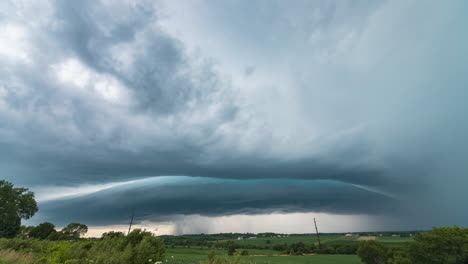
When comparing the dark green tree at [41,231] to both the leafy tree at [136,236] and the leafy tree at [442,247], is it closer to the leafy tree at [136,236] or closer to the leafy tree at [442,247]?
the leafy tree at [136,236]

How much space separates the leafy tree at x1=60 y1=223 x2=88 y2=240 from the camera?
13712 cm

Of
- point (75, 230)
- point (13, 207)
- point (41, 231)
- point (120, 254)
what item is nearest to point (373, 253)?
point (120, 254)

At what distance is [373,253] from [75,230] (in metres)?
162

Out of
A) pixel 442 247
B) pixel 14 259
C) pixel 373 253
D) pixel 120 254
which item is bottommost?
pixel 373 253

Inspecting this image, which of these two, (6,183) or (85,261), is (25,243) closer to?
(85,261)

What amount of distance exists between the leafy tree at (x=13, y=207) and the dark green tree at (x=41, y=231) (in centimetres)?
2782

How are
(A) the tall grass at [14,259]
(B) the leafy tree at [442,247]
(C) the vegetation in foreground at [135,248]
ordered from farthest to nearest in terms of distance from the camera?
1. (B) the leafy tree at [442,247]
2. (C) the vegetation in foreground at [135,248]
3. (A) the tall grass at [14,259]

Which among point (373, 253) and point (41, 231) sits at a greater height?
point (41, 231)

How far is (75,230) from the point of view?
144m

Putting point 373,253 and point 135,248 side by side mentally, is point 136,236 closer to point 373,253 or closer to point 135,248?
point 135,248

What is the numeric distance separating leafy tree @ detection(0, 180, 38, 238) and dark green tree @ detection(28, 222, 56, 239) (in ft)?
91.3

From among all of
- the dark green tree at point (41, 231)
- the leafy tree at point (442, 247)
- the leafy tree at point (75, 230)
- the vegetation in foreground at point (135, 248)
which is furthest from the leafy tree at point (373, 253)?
the leafy tree at point (75, 230)

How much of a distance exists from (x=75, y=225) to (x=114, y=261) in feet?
535

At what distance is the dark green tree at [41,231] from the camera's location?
354 feet
